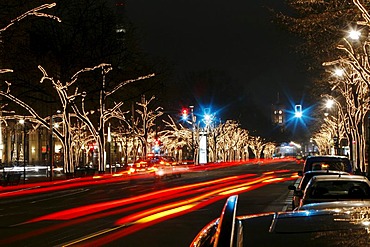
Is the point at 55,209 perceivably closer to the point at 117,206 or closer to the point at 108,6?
the point at 117,206

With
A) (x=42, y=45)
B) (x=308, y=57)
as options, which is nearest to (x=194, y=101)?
(x=42, y=45)

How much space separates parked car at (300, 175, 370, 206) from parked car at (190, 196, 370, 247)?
929 cm

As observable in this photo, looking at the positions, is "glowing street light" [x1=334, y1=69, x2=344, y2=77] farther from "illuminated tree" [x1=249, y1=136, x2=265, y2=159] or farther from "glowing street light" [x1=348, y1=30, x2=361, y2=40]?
"illuminated tree" [x1=249, y1=136, x2=265, y2=159]

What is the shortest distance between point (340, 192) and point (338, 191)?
14 cm

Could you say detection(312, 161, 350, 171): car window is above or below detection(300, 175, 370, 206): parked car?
above

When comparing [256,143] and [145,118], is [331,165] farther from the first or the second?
[256,143]

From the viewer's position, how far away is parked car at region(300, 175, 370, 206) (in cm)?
1371

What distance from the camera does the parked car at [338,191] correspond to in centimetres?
1371

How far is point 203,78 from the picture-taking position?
96875mm

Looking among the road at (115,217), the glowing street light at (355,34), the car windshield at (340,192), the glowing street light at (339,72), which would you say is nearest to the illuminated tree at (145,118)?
the glowing street light at (339,72)

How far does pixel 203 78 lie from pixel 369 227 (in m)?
93.4

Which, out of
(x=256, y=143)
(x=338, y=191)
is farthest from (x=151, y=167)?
(x=256, y=143)

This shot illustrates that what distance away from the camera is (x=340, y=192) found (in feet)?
47.1

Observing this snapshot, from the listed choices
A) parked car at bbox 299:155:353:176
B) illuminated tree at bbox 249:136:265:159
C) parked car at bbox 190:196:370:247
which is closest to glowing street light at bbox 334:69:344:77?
parked car at bbox 299:155:353:176
